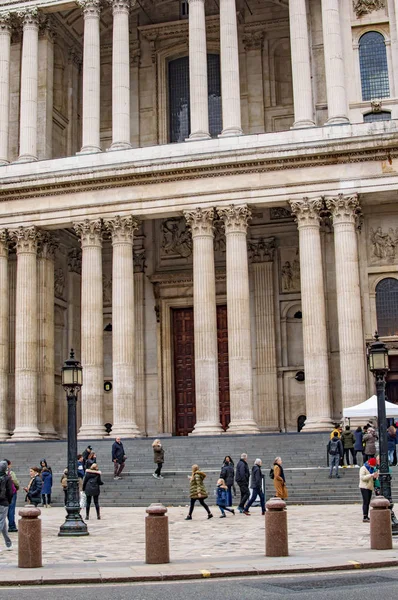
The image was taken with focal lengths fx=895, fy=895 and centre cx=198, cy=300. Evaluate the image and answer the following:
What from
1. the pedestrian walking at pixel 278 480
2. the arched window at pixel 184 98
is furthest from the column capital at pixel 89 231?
the pedestrian walking at pixel 278 480

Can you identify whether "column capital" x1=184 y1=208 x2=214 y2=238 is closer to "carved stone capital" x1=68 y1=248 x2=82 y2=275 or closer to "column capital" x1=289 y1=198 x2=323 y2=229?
"column capital" x1=289 y1=198 x2=323 y2=229

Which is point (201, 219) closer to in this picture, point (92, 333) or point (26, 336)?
point (92, 333)

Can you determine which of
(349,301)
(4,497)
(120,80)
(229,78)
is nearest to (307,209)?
(349,301)

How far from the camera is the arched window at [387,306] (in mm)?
41656

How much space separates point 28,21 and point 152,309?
1595cm

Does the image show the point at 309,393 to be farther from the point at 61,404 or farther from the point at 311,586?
the point at 311,586

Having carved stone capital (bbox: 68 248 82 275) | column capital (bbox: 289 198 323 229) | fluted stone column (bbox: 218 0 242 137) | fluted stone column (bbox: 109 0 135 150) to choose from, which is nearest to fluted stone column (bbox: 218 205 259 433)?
column capital (bbox: 289 198 323 229)

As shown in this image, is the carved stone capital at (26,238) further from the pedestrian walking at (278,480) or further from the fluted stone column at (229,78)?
the pedestrian walking at (278,480)

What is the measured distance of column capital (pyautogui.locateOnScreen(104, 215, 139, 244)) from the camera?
135 ft

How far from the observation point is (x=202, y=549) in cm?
1877

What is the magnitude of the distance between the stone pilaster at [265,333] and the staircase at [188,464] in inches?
279

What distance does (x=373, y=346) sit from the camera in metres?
22.0

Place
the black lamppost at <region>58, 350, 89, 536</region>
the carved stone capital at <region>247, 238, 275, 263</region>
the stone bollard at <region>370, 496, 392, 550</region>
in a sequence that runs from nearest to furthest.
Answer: the stone bollard at <region>370, 496, 392, 550</region> → the black lamppost at <region>58, 350, 89, 536</region> → the carved stone capital at <region>247, 238, 275, 263</region>

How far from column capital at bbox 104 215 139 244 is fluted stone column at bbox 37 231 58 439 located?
394cm
